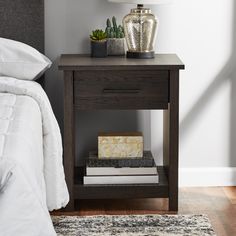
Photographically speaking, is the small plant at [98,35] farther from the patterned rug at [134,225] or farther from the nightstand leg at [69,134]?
the patterned rug at [134,225]

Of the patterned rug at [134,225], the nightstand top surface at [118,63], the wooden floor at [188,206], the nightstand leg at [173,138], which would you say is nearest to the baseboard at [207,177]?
the wooden floor at [188,206]

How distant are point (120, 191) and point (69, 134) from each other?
0.35m

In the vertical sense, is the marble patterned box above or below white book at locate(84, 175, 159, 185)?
above

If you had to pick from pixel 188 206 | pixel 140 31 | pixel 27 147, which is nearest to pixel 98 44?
pixel 140 31

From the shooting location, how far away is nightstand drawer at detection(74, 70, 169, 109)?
340 centimetres

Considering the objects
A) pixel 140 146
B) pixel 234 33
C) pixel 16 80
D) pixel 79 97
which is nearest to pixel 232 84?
pixel 234 33

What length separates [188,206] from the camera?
360cm

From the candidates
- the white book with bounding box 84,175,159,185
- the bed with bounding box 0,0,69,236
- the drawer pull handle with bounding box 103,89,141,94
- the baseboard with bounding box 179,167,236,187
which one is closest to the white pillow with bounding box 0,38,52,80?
the bed with bounding box 0,0,69,236

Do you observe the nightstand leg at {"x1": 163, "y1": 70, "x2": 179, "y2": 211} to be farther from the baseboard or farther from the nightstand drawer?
the baseboard

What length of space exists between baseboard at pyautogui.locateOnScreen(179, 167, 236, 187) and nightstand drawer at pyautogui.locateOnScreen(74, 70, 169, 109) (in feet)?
2.06

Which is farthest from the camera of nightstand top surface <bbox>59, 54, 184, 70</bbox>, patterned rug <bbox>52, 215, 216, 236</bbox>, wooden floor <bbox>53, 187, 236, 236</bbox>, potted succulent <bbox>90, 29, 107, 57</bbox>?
potted succulent <bbox>90, 29, 107, 57</bbox>

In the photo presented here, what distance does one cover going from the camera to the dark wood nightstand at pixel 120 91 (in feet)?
11.1

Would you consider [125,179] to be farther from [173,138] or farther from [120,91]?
[120,91]

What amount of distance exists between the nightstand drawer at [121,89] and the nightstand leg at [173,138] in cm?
3
